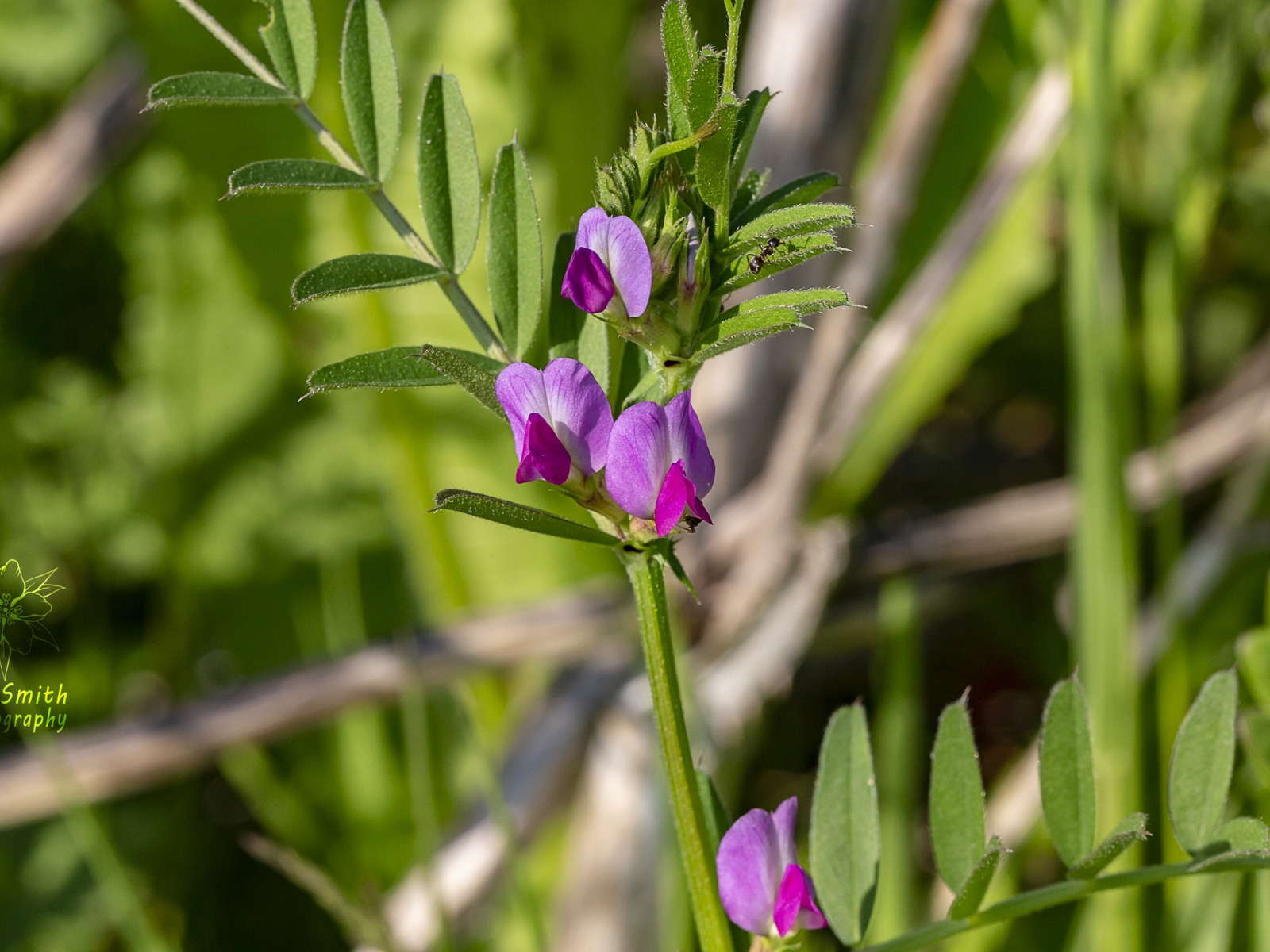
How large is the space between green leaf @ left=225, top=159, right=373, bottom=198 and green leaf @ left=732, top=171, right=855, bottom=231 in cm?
13

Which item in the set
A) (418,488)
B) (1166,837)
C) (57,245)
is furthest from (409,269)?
(57,245)

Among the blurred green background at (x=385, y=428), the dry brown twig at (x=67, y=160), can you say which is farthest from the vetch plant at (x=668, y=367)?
the dry brown twig at (x=67, y=160)

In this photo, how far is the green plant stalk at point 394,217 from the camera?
1.10 ft

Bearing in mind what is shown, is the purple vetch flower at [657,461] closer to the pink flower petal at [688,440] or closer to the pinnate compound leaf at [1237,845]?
the pink flower petal at [688,440]

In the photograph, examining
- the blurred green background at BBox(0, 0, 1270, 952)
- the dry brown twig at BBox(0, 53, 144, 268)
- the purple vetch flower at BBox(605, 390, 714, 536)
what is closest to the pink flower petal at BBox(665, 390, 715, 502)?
the purple vetch flower at BBox(605, 390, 714, 536)

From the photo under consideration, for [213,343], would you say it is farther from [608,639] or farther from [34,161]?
[608,639]

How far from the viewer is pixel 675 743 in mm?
271

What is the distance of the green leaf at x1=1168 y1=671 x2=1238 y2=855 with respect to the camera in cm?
37

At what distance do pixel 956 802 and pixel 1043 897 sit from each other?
0.05 metres

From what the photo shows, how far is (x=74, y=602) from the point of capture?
1101mm

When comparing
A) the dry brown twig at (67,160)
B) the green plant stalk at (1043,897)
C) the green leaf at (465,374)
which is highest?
the dry brown twig at (67,160)

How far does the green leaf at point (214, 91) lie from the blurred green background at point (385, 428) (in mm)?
541

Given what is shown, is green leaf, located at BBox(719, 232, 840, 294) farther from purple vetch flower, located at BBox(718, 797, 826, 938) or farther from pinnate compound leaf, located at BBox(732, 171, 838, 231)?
purple vetch flower, located at BBox(718, 797, 826, 938)

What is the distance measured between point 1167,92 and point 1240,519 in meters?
0.36
